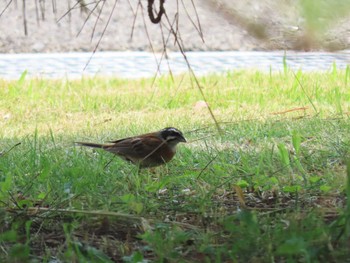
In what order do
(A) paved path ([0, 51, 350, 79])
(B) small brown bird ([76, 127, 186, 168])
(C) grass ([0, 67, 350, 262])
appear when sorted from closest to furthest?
(C) grass ([0, 67, 350, 262])
(B) small brown bird ([76, 127, 186, 168])
(A) paved path ([0, 51, 350, 79])

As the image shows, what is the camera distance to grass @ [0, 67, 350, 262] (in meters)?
3.06

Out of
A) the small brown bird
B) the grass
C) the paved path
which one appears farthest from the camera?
the paved path

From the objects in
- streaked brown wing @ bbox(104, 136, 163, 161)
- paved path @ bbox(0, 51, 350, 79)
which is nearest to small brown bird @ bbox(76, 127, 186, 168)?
streaked brown wing @ bbox(104, 136, 163, 161)

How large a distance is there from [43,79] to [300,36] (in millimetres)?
6351

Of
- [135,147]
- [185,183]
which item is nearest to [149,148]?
[135,147]

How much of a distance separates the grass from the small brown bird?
7 centimetres

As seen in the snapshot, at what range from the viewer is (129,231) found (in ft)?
11.2

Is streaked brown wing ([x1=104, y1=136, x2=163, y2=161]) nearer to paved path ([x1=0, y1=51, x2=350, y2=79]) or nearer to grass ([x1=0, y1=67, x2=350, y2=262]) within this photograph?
grass ([x1=0, y1=67, x2=350, y2=262])

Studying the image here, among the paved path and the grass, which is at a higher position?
the grass

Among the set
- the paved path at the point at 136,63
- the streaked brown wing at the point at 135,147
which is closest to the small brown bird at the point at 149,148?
the streaked brown wing at the point at 135,147

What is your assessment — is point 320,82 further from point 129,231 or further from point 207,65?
point 129,231

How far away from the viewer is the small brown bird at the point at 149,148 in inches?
187

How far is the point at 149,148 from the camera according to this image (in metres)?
4.84

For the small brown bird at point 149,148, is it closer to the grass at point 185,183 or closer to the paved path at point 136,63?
the grass at point 185,183
